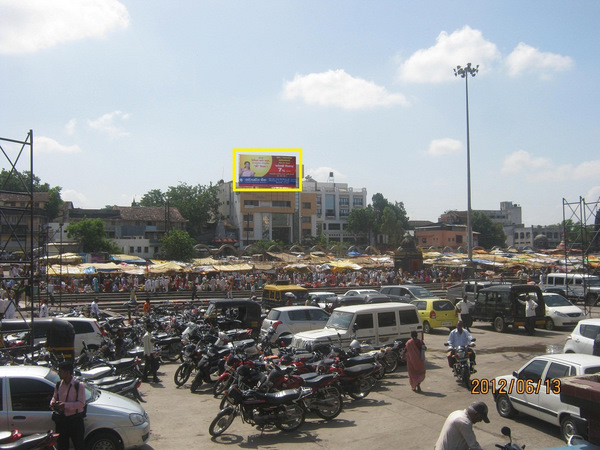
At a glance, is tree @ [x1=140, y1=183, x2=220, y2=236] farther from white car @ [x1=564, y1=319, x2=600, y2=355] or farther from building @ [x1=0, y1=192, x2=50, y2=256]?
white car @ [x1=564, y1=319, x2=600, y2=355]

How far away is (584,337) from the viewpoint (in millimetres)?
13656

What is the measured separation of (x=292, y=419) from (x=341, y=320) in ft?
18.8

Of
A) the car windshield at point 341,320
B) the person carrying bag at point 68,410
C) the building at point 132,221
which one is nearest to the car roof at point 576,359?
the car windshield at point 341,320

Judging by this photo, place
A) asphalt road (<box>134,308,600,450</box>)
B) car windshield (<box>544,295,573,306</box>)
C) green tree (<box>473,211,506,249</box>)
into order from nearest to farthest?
asphalt road (<box>134,308,600,450</box>)
car windshield (<box>544,295,573,306</box>)
green tree (<box>473,211,506,249</box>)

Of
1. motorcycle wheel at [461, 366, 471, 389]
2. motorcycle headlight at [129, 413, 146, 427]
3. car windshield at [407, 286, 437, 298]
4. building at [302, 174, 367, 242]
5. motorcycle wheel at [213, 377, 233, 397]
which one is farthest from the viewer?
building at [302, 174, 367, 242]

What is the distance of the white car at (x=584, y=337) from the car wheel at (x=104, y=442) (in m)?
11.8

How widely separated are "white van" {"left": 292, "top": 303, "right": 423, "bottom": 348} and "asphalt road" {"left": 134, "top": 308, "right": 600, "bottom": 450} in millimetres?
1201

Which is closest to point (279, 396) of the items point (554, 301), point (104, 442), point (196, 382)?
point (104, 442)

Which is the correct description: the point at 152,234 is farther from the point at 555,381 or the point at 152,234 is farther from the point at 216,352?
the point at 555,381

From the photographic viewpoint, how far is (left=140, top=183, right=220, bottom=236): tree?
85.6m

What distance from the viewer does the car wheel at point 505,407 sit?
9.30 metres

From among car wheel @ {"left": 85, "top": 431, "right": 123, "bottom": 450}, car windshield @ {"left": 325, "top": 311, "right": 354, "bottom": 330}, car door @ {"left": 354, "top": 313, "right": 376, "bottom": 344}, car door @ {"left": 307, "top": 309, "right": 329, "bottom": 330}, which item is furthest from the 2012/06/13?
car door @ {"left": 307, "top": 309, "right": 329, "bottom": 330}

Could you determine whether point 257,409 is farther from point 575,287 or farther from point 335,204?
point 335,204

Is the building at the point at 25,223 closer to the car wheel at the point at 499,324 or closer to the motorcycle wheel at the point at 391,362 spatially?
the motorcycle wheel at the point at 391,362
